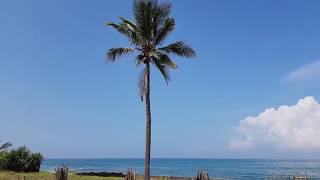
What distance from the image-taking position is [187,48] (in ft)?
94.0

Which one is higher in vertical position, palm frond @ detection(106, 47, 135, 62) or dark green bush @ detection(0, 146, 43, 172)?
palm frond @ detection(106, 47, 135, 62)

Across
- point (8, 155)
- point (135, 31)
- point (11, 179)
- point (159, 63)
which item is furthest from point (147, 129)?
point (8, 155)

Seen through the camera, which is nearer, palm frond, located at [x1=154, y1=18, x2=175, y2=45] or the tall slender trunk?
the tall slender trunk

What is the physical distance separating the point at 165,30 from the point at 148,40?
1.13m

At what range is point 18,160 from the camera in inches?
2227

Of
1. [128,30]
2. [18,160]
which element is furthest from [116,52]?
[18,160]

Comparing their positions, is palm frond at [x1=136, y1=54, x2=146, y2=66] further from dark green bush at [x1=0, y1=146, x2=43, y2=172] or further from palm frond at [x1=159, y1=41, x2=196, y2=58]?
dark green bush at [x1=0, y1=146, x2=43, y2=172]

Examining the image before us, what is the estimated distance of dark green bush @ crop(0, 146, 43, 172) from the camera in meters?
56.1

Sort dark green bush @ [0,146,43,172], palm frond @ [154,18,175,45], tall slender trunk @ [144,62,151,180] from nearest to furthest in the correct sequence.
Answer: tall slender trunk @ [144,62,151,180] < palm frond @ [154,18,175,45] < dark green bush @ [0,146,43,172]

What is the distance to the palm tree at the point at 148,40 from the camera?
91.8ft

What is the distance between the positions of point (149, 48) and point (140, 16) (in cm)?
189

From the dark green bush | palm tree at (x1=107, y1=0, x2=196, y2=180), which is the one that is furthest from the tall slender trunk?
the dark green bush

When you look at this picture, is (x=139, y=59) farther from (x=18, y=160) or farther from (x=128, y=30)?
(x=18, y=160)

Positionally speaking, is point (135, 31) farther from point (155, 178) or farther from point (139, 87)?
point (155, 178)
